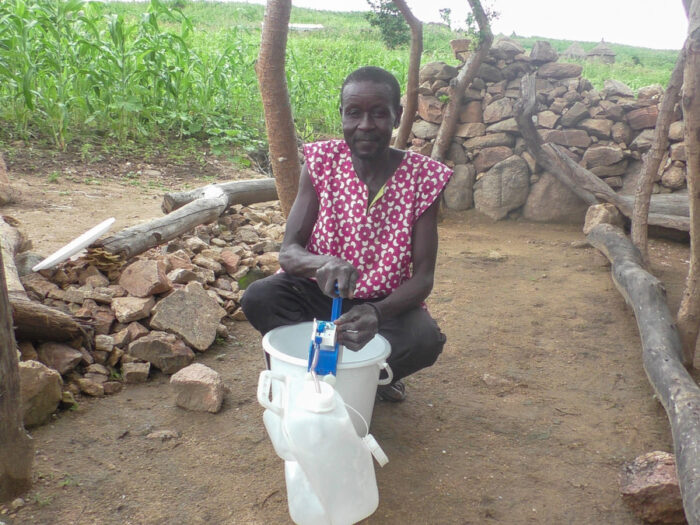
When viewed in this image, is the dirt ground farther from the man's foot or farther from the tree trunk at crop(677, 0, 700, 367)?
the tree trunk at crop(677, 0, 700, 367)

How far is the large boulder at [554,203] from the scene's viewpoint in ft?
18.3

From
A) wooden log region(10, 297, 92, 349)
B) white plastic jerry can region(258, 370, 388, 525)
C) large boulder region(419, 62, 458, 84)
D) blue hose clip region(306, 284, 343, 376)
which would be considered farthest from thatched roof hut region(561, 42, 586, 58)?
white plastic jerry can region(258, 370, 388, 525)

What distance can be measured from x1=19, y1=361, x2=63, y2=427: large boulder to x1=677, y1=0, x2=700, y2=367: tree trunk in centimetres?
252

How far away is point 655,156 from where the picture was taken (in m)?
3.61

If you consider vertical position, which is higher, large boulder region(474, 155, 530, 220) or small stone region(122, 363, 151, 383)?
large boulder region(474, 155, 530, 220)

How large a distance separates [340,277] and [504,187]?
4355 millimetres

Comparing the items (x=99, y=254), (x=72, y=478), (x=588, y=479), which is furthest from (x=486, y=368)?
(x=99, y=254)

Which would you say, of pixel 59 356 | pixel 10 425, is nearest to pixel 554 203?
pixel 59 356

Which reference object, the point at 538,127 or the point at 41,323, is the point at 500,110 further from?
the point at 41,323

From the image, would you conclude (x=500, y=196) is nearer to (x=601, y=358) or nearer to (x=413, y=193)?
(x=601, y=358)

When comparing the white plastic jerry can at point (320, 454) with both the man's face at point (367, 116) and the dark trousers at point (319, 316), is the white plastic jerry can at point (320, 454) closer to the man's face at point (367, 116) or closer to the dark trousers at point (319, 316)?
the dark trousers at point (319, 316)

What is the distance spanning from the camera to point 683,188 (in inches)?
208

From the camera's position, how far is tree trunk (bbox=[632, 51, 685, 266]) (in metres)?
3.54

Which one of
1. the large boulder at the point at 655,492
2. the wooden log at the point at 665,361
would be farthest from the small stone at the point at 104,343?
the wooden log at the point at 665,361
